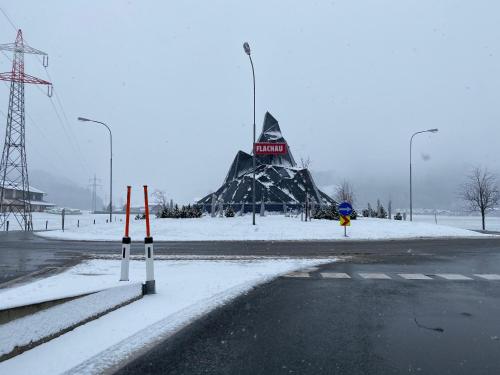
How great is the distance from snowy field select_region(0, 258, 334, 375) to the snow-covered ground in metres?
13.8

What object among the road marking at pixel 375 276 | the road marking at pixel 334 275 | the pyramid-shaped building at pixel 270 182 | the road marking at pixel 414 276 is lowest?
the road marking at pixel 414 276

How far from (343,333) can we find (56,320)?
3325mm

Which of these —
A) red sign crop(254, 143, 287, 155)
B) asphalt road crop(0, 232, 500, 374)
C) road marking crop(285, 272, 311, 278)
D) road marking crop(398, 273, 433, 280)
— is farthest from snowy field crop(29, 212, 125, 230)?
asphalt road crop(0, 232, 500, 374)

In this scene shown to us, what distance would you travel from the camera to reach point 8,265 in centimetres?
1090

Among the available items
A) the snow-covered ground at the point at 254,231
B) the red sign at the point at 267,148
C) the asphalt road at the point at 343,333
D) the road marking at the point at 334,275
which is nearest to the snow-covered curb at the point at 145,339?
the asphalt road at the point at 343,333

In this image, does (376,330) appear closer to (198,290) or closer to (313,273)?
(198,290)

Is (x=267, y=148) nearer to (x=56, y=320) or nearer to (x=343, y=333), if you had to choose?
(x=343, y=333)

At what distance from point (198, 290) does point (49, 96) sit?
3704 centimetres

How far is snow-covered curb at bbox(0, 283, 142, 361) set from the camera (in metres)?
4.08

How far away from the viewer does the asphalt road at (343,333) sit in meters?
3.89

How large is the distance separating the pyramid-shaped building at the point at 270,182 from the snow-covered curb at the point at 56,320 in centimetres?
4783

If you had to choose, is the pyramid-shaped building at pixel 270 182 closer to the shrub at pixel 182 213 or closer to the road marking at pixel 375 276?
the shrub at pixel 182 213

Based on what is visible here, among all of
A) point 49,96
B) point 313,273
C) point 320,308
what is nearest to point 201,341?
point 320,308

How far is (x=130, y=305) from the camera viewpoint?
6262 millimetres
